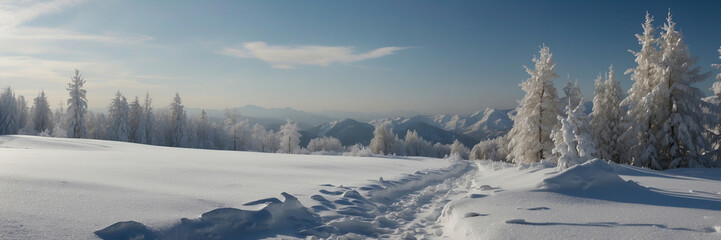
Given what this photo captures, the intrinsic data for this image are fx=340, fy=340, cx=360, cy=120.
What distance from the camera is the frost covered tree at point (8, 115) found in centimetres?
5803

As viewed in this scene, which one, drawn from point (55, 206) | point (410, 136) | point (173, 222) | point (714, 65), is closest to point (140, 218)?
point (173, 222)

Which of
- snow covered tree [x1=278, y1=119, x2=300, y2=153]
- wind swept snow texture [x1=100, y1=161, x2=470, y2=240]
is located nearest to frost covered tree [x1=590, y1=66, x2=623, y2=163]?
wind swept snow texture [x1=100, y1=161, x2=470, y2=240]

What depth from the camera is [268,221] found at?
17.7 ft

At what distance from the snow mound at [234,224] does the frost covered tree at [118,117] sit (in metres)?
66.7

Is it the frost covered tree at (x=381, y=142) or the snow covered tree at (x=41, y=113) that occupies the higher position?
the snow covered tree at (x=41, y=113)

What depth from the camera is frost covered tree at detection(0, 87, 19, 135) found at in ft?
190

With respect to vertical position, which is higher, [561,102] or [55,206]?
[561,102]

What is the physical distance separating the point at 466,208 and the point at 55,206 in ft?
21.6

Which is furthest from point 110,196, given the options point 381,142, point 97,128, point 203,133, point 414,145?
point 414,145

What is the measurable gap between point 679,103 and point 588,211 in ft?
75.4

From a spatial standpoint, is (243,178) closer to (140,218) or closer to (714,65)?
(140,218)

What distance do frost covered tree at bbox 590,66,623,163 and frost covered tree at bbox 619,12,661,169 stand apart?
467cm

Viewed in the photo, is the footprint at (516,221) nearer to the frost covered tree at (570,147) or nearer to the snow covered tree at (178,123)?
the frost covered tree at (570,147)

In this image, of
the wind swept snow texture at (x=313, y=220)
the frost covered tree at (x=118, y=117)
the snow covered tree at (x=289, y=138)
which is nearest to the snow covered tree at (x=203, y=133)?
the frost covered tree at (x=118, y=117)
